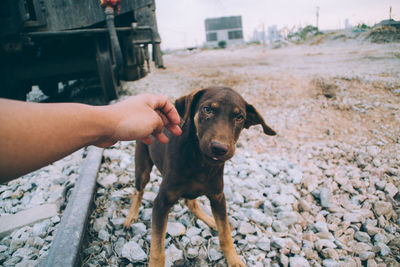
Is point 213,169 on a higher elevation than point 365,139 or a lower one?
higher

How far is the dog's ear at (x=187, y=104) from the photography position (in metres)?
2.31

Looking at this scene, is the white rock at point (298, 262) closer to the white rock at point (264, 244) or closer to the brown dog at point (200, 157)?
the white rock at point (264, 244)

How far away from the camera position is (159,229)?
7.39 ft

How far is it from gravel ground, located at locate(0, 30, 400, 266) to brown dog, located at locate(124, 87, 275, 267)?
0.32m

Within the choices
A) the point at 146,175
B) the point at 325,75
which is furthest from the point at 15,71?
the point at 325,75

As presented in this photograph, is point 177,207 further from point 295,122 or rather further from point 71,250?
point 295,122

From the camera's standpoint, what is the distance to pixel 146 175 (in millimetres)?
2922

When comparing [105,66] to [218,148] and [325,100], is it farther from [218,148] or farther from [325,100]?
[325,100]

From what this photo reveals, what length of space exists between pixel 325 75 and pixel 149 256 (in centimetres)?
757

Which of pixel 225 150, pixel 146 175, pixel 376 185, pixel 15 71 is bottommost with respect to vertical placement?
pixel 376 185

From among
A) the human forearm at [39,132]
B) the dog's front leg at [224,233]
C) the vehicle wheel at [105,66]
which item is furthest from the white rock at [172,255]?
the vehicle wheel at [105,66]

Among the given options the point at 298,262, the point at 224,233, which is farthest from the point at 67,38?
the point at 298,262

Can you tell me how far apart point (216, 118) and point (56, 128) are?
4.26 ft

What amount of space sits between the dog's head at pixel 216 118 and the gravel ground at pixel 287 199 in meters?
1.17
